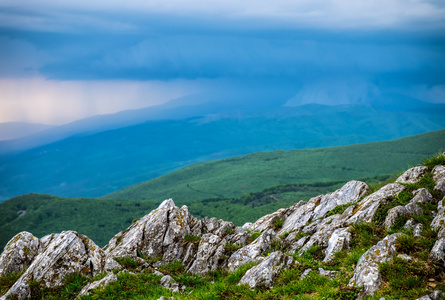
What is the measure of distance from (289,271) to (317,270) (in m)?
1.24

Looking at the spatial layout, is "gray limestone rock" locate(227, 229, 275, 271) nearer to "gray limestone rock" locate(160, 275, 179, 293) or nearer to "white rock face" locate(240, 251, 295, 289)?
"white rock face" locate(240, 251, 295, 289)

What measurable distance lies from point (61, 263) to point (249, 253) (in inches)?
382

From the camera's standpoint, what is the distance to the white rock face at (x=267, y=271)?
14820 millimetres

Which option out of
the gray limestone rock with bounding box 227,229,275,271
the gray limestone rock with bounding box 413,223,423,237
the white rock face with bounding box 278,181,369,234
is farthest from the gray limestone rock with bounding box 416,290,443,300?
the white rock face with bounding box 278,181,369,234

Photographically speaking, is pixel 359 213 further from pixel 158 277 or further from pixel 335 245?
pixel 158 277

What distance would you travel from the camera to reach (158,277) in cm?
1759

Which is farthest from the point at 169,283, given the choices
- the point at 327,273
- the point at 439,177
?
the point at 439,177

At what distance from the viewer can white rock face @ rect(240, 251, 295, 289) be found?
14820mm

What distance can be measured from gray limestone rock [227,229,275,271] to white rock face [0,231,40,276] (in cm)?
1215

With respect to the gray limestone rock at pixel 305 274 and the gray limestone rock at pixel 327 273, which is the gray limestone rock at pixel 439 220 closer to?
the gray limestone rock at pixel 327 273

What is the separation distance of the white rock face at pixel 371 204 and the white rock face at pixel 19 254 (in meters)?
18.6

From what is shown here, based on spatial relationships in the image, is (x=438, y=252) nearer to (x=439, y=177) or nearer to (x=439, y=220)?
(x=439, y=220)

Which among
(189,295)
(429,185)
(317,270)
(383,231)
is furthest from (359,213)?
(189,295)

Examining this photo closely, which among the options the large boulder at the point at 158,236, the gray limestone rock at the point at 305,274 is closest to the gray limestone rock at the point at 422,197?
the gray limestone rock at the point at 305,274
